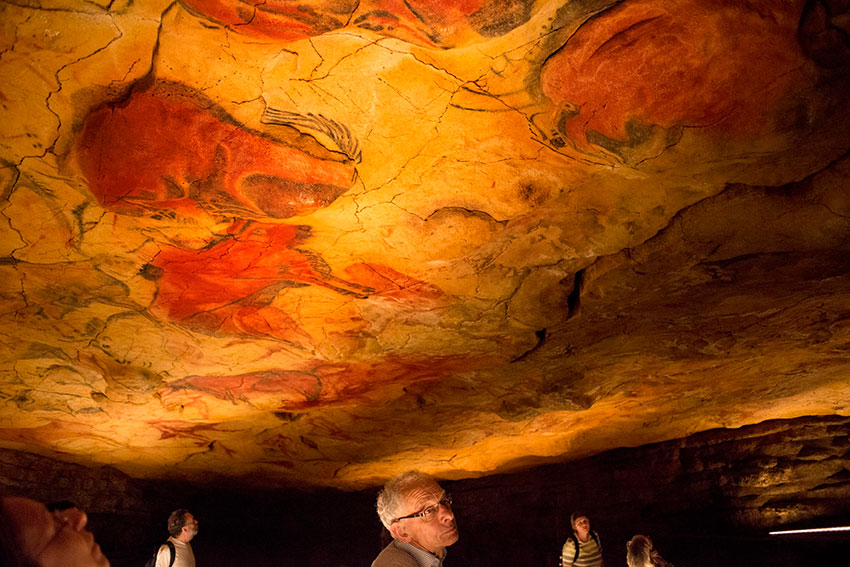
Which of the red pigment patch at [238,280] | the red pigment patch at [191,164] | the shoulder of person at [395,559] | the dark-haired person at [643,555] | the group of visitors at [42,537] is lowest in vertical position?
the dark-haired person at [643,555]

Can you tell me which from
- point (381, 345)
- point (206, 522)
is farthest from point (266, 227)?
point (206, 522)

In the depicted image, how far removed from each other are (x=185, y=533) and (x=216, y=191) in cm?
277

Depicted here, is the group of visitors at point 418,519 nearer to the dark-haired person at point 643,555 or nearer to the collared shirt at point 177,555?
the collared shirt at point 177,555

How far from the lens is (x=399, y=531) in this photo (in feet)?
6.10

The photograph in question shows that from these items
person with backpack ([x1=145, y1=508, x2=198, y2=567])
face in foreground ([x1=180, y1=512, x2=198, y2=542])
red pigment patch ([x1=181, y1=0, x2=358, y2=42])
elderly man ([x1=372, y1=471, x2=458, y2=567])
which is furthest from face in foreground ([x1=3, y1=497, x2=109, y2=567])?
face in foreground ([x1=180, y1=512, x2=198, y2=542])

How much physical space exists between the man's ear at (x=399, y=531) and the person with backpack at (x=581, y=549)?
341cm

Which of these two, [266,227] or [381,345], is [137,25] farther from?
[381,345]

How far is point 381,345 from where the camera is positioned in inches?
146

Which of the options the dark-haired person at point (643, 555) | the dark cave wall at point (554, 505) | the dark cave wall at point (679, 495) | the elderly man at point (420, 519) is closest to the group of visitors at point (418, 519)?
the elderly man at point (420, 519)

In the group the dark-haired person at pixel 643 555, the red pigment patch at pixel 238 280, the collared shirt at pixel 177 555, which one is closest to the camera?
the red pigment patch at pixel 238 280

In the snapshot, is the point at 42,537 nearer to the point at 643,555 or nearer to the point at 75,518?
the point at 75,518

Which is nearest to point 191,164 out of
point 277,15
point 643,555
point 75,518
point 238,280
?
point 277,15

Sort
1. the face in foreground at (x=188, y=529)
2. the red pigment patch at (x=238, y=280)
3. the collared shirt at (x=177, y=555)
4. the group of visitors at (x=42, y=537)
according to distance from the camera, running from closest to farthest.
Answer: the group of visitors at (x=42, y=537)
the red pigment patch at (x=238, y=280)
the collared shirt at (x=177, y=555)
the face in foreground at (x=188, y=529)

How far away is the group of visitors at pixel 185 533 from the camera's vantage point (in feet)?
2.97
